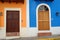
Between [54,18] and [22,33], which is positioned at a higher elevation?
[54,18]

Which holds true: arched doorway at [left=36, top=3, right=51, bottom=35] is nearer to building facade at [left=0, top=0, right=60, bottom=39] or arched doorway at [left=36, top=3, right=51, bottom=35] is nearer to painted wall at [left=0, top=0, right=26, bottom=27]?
building facade at [left=0, top=0, right=60, bottom=39]

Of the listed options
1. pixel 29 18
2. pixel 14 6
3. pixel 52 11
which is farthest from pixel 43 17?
pixel 14 6

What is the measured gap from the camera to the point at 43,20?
15.5 metres

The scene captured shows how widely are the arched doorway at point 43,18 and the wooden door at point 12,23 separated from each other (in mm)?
2210

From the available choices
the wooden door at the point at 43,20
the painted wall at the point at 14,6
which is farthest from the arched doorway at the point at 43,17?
the painted wall at the point at 14,6

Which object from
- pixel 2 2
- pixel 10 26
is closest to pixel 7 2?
pixel 2 2

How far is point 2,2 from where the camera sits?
48.4 ft

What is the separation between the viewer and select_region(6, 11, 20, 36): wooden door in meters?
14.9

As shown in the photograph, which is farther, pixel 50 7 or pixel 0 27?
pixel 50 7

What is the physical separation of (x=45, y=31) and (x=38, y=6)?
270 centimetres

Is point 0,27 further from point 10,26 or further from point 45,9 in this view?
point 45,9

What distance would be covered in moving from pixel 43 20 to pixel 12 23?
326 cm

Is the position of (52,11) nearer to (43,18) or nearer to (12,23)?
(43,18)

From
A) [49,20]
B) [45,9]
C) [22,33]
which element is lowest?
[22,33]
